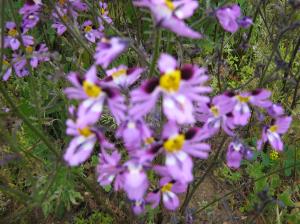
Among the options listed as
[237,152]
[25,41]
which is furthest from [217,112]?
[25,41]

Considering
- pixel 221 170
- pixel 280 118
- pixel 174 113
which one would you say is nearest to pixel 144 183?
pixel 174 113

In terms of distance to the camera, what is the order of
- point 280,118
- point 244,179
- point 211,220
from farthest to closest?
point 244,179
point 211,220
point 280,118

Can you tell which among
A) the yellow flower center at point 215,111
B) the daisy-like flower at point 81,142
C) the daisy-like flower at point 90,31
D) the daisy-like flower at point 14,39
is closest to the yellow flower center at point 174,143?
the daisy-like flower at point 81,142

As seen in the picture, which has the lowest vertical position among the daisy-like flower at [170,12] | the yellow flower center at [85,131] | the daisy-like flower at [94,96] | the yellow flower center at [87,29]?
the yellow flower center at [87,29]

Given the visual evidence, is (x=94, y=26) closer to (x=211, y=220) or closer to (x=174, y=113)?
(x=211, y=220)

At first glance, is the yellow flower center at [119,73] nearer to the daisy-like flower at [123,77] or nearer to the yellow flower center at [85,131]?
the daisy-like flower at [123,77]

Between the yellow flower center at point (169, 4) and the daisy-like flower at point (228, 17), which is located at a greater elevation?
the yellow flower center at point (169, 4)
